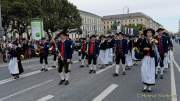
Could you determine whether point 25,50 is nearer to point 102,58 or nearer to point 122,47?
point 102,58

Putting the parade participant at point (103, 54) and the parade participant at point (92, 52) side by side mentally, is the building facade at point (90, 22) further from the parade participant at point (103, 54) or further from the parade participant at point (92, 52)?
the parade participant at point (92, 52)

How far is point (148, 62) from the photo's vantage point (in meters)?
12.2

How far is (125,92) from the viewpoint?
12.1m

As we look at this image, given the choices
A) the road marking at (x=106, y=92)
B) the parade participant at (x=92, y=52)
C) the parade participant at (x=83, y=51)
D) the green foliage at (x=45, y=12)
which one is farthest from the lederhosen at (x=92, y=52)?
the green foliage at (x=45, y=12)

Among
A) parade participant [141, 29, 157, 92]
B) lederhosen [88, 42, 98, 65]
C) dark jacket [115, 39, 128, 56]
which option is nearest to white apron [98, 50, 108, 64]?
lederhosen [88, 42, 98, 65]

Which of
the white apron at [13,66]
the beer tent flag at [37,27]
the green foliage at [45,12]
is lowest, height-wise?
the white apron at [13,66]

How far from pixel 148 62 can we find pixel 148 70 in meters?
0.24

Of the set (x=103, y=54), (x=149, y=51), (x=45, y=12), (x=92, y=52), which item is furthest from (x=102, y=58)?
(x=45, y=12)

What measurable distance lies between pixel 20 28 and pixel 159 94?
48.9 m

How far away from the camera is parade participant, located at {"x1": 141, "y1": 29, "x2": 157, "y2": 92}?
1207 cm

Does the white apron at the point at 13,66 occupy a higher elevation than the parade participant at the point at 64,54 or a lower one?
lower

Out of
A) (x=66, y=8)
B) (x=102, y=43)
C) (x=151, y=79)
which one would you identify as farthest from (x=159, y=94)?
(x=66, y=8)

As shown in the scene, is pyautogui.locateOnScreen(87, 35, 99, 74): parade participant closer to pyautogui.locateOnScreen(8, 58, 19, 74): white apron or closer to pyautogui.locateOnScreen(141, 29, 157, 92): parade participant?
pyautogui.locateOnScreen(8, 58, 19, 74): white apron

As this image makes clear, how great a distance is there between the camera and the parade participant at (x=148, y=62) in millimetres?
12070
